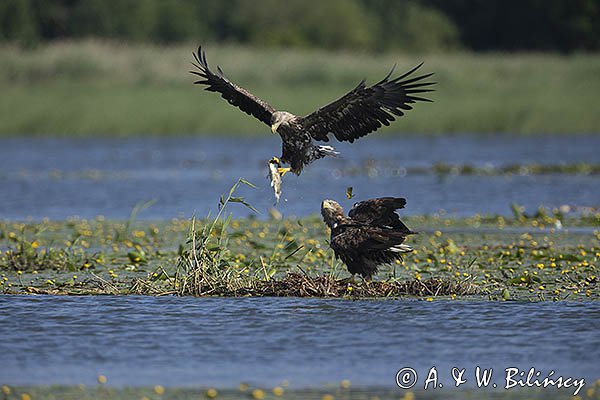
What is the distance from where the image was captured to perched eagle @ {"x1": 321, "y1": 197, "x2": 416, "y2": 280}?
10.1m

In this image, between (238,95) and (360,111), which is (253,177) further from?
(360,111)

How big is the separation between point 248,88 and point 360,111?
22.4m

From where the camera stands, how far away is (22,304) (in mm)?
9930

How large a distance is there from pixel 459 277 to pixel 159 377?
4.11m

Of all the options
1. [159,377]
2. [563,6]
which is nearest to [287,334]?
[159,377]

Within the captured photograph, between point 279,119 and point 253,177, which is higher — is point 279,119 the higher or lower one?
the higher one

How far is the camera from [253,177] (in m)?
23.2

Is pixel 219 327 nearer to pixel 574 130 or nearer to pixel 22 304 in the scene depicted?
pixel 22 304

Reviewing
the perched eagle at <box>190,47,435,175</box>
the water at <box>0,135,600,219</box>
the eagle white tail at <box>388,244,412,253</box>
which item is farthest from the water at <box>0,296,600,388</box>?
the water at <box>0,135,600,219</box>
